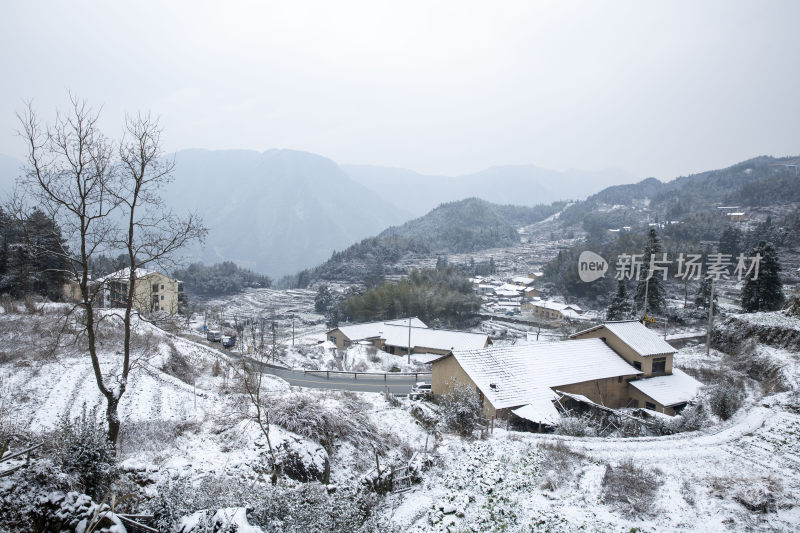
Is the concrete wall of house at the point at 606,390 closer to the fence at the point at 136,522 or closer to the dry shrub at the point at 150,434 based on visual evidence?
the dry shrub at the point at 150,434

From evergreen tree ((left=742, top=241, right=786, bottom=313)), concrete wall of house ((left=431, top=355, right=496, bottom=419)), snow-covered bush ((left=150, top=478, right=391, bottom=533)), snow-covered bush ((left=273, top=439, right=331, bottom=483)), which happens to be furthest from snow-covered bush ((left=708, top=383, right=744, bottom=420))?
evergreen tree ((left=742, top=241, right=786, bottom=313))

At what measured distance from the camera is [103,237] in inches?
260

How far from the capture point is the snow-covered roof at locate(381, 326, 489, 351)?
36.5 metres

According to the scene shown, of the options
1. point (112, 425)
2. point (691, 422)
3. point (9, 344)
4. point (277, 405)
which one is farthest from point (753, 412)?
point (9, 344)

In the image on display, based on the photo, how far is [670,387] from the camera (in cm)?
1973

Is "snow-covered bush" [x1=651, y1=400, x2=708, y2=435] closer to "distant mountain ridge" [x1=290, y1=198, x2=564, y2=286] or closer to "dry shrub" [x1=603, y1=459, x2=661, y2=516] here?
"dry shrub" [x1=603, y1=459, x2=661, y2=516]

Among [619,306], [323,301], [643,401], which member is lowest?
[323,301]

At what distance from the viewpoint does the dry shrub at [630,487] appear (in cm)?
695

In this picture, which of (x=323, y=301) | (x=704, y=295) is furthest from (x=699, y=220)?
(x=323, y=301)

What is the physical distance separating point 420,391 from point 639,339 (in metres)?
11.8

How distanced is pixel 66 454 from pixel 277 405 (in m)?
5.02

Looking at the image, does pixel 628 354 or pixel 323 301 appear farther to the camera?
pixel 323 301

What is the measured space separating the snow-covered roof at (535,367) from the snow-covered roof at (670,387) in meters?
0.86

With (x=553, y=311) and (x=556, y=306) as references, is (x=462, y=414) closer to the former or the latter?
(x=553, y=311)
